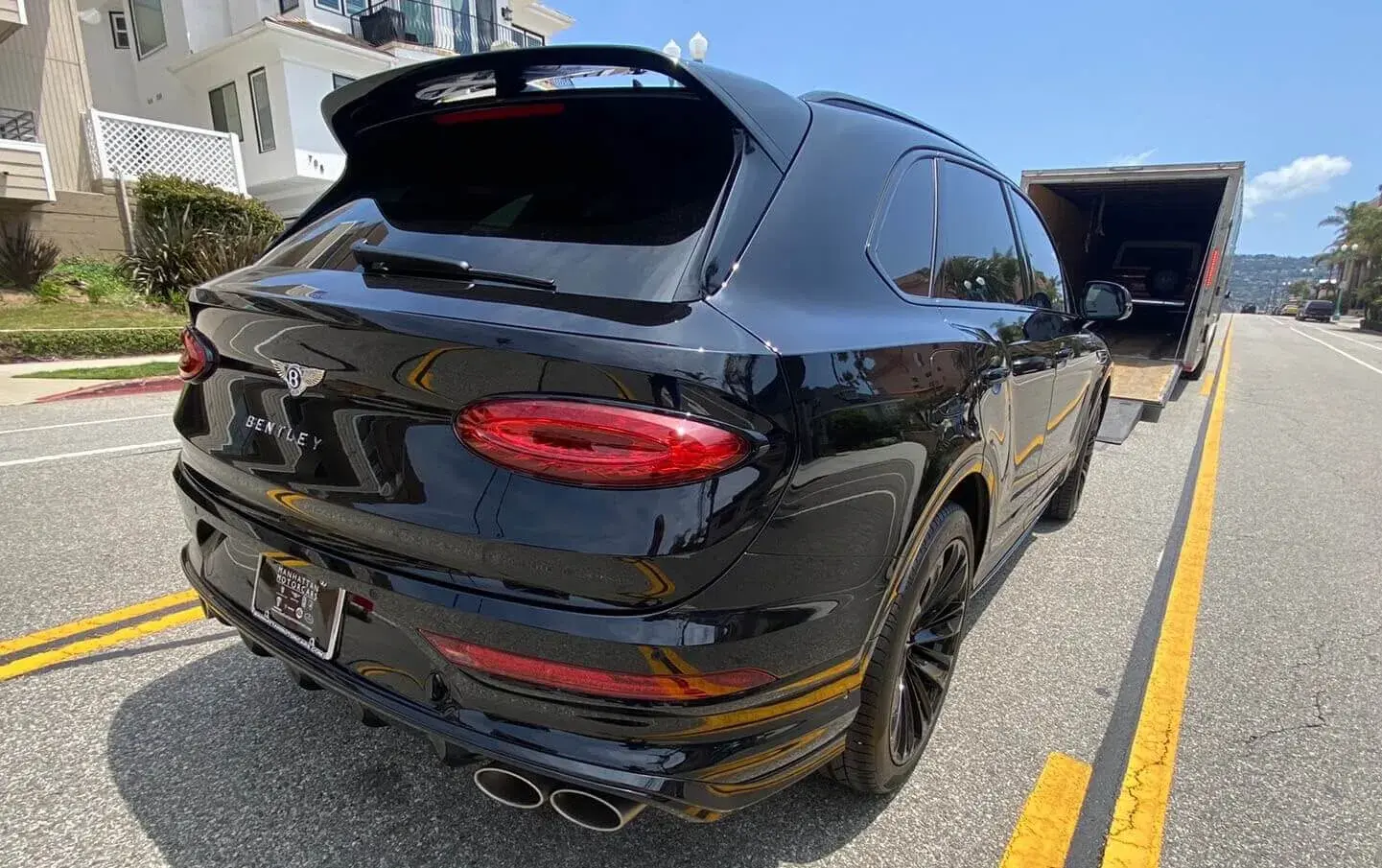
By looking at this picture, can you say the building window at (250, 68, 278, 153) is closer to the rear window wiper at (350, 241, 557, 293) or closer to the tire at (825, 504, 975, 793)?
the rear window wiper at (350, 241, 557, 293)

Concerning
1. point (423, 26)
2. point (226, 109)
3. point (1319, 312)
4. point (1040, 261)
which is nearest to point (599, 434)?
point (1040, 261)

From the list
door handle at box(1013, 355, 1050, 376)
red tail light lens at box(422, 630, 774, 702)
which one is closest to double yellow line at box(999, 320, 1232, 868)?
red tail light lens at box(422, 630, 774, 702)

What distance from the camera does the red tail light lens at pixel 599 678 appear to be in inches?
57.6

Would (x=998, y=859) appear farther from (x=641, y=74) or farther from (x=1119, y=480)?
(x=1119, y=480)

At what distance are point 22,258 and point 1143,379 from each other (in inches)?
664

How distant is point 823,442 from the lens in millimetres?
1624

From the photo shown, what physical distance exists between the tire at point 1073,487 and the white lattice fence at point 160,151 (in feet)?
57.8

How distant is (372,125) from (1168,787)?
127 inches

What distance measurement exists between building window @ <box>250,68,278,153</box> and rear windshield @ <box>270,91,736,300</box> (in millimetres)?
20740

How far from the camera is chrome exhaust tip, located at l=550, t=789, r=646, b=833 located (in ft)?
4.95

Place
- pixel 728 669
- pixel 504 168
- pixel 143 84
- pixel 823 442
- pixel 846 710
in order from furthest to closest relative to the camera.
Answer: pixel 143 84 → pixel 504 168 → pixel 846 710 → pixel 823 442 → pixel 728 669

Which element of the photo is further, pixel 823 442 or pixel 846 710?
pixel 846 710

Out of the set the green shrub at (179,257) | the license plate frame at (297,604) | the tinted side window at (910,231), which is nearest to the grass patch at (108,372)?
the green shrub at (179,257)

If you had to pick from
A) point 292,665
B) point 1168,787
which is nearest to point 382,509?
point 292,665
